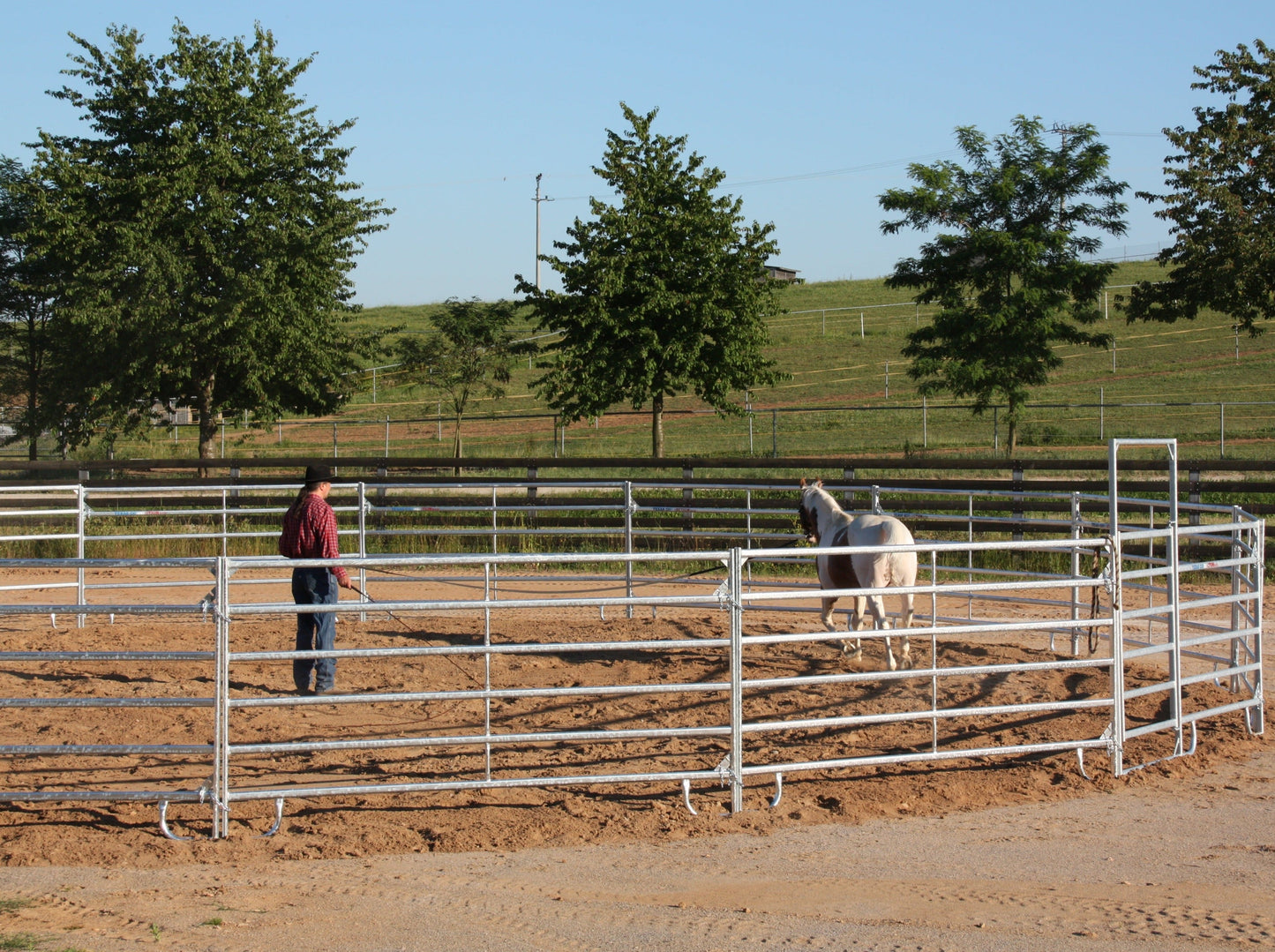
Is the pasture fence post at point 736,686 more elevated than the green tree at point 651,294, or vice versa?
the green tree at point 651,294

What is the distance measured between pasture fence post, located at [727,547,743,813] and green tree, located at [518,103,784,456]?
14566 mm

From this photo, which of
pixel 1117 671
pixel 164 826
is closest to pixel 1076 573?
pixel 1117 671

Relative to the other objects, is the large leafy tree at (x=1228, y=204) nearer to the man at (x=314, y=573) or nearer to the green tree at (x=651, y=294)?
the green tree at (x=651, y=294)

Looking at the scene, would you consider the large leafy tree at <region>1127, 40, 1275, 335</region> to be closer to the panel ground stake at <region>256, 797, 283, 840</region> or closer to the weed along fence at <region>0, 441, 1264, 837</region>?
the weed along fence at <region>0, 441, 1264, 837</region>

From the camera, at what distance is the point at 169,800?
5.55m

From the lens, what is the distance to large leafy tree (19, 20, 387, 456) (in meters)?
20.8

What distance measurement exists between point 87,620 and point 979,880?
10195 mm

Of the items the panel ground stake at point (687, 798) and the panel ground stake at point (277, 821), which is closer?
the panel ground stake at point (277, 821)

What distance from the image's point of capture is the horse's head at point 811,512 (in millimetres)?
9781

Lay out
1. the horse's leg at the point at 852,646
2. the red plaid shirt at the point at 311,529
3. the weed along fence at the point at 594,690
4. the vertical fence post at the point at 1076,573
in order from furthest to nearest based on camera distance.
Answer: the vertical fence post at the point at 1076,573
the horse's leg at the point at 852,646
the red plaid shirt at the point at 311,529
the weed along fence at the point at 594,690

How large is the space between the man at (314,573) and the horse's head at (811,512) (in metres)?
3.96

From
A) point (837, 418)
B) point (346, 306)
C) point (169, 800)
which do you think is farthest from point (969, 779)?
point (837, 418)

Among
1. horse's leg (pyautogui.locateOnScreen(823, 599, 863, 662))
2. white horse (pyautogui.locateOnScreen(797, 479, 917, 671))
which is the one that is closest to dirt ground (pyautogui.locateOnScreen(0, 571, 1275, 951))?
white horse (pyautogui.locateOnScreen(797, 479, 917, 671))

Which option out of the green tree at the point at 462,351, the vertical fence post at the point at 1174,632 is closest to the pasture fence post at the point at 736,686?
the vertical fence post at the point at 1174,632
